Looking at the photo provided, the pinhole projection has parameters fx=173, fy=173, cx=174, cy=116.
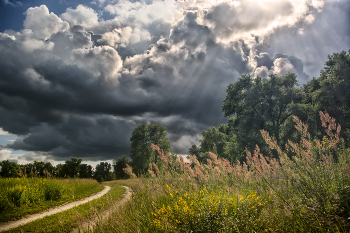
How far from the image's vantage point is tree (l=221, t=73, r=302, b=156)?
2400cm

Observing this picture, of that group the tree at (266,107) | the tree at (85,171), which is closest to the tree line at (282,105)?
the tree at (266,107)

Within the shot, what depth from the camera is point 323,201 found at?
2504 millimetres

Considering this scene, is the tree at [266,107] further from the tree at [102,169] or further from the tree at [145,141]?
the tree at [102,169]

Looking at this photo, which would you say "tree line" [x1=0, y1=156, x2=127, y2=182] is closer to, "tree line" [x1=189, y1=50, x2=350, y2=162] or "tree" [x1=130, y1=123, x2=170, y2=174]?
"tree" [x1=130, y1=123, x2=170, y2=174]

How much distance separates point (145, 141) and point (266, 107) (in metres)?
31.7

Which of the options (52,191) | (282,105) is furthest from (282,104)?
(52,191)

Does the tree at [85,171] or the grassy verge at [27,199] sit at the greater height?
the grassy verge at [27,199]

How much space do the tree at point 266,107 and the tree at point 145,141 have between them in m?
24.6

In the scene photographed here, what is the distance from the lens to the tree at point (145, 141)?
4447cm

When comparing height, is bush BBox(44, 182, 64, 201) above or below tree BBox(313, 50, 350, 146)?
below

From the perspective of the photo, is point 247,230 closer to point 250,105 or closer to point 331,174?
point 331,174

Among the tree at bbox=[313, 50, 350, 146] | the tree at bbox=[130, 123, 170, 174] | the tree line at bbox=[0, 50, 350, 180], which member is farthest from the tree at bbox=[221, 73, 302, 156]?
the tree at bbox=[130, 123, 170, 174]

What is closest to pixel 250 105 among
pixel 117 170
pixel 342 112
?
pixel 342 112

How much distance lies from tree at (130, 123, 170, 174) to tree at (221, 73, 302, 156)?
970 inches
